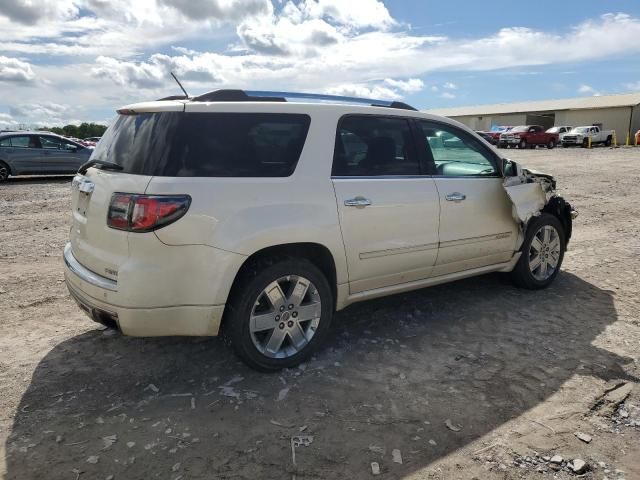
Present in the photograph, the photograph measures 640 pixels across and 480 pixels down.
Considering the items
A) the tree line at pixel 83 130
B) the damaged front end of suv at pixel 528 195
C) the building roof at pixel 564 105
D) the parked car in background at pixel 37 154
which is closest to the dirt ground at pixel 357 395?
the damaged front end of suv at pixel 528 195

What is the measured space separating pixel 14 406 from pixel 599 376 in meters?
3.82

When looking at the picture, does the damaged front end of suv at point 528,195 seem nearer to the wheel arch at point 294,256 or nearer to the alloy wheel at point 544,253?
the alloy wheel at point 544,253

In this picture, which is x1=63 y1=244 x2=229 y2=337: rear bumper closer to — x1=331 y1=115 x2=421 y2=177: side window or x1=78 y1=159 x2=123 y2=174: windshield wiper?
x1=78 y1=159 x2=123 y2=174: windshield wiper

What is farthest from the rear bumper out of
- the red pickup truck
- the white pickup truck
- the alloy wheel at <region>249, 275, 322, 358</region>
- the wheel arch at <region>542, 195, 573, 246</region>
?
the white pickup truck

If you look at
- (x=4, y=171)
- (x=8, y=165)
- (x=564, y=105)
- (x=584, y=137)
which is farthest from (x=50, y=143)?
(x=564, y=105)

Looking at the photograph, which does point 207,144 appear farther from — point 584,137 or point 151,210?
point 584,137

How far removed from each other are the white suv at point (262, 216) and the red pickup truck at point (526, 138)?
35.9 meters

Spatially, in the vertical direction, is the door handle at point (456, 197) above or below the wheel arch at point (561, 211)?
above

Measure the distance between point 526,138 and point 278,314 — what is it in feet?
124

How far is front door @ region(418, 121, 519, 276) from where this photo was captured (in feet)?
14.1

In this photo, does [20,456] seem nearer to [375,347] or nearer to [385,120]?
[375,347]

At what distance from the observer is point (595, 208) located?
1010 centimetres

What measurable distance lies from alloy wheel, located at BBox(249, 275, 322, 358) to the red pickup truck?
37281mm

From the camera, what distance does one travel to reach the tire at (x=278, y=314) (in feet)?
11.0
